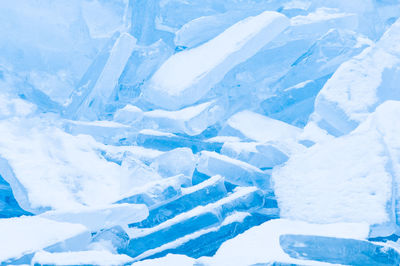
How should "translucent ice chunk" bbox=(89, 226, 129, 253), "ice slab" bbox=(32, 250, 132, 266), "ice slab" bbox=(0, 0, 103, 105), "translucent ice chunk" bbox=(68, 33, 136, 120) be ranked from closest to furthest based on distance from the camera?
"ice slab" bbox=(32, 250, 132, 266), "translucent ice chunk" bbox=(89, 226, 129, 253), "translucent ice chunk" bbox=(68, 33, 136, 120), "ice slab" bbox=(0, 0, 103, 105)

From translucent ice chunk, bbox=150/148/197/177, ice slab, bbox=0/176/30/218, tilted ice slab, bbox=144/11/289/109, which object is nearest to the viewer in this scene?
ice slab, bbox=0/176/30/218

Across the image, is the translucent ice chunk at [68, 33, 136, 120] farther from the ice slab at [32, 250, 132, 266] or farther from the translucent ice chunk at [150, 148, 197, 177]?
the ice slab at [32, 250, 132, 266]

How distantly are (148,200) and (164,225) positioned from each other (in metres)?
0.12

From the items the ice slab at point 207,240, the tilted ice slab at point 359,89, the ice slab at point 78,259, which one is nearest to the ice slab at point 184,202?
the ice slab at point 207,240

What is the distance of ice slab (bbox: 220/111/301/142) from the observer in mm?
1965

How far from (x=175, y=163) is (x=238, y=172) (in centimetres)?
25

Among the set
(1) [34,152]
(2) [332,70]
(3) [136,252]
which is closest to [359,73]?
(2) [332,70]

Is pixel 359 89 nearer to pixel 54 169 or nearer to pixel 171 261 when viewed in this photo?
pixel 171 261

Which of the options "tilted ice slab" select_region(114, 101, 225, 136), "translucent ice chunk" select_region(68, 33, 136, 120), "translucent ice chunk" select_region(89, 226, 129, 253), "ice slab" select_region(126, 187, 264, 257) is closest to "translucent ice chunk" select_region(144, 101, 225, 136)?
"tilted ice slab" select_region(114, 101, 225, 136)

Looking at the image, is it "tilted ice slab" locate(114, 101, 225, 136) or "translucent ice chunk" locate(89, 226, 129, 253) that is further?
"tilted ice slab" locate(114, 101, 225, 136)

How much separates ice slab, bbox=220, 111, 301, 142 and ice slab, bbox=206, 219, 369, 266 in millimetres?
632

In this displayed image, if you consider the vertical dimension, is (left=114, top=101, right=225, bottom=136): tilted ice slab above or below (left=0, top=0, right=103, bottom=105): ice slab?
below

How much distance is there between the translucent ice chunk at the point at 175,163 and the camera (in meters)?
1.70

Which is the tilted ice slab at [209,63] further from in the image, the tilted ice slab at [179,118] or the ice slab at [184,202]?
the ice slab at [184,202]
